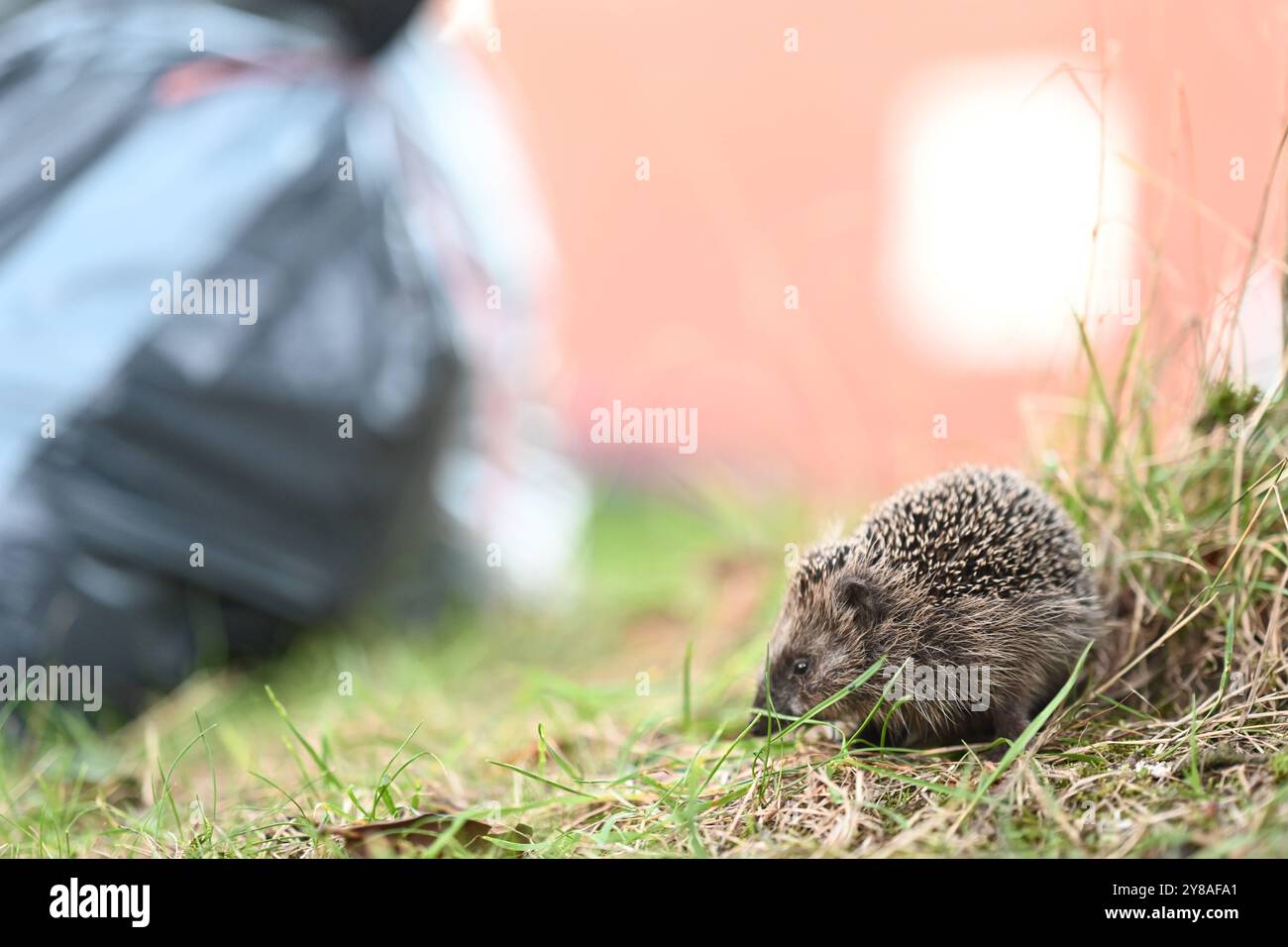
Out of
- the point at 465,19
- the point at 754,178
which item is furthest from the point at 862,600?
the point at 754,178

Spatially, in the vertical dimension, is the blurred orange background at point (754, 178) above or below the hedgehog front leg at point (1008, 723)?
above

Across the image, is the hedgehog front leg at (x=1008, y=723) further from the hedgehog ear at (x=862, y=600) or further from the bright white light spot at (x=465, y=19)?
the bright white light spot at (x=465, y=19)

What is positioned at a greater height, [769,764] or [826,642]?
[826,642]

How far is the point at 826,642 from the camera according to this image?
2.71 m

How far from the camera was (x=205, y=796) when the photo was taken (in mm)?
2984

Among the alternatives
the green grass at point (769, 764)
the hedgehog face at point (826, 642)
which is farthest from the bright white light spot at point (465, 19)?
the hedgehog face at point (826, 642)

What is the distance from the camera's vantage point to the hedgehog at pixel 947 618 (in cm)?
249

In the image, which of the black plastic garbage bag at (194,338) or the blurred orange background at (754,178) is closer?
the black plastic garbage bag at (194,338)

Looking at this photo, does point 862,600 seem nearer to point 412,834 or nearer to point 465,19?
point 412,834

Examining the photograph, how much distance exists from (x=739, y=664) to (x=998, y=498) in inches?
45.3

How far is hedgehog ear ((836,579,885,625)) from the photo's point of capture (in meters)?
2.62

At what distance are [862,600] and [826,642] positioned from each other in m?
A: 0.15
